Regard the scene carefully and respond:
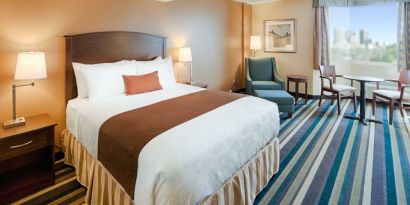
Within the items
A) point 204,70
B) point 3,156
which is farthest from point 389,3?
point 3,156

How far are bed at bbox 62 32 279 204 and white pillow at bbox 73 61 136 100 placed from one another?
0.13 metres

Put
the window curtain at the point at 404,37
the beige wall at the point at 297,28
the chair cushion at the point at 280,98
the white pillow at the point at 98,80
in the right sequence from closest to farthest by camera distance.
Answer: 1. the white pillow at the point at 98,80
2. the chair cushion at the point at 280,98
3. the window curtain at the point at 404,37
4. the beige wall at the point at 297,28

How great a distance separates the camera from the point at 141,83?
10.3 feet

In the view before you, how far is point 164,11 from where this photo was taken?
4137mm

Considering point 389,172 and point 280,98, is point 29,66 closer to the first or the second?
point 280,98

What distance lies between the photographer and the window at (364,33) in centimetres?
509

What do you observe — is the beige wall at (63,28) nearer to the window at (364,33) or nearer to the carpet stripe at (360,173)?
the window at (364,33)

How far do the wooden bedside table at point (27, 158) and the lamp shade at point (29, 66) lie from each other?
467 millimetres

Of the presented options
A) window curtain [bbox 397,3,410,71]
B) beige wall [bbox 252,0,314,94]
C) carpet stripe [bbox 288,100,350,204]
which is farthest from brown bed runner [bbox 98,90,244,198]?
window curtain [bbox 397,3,410,71]

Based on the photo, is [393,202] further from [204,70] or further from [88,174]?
[204,70]

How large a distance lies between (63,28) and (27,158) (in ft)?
5.06

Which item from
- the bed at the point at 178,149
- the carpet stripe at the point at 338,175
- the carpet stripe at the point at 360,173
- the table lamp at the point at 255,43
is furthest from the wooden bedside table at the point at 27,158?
the table lamp at the point at 255,43

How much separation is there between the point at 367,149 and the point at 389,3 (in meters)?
3.32

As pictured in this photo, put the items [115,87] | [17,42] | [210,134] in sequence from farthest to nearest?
[115,87], [17,42], [210,134]
